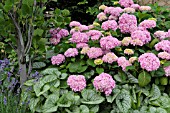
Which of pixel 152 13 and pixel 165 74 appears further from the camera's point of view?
pixel 152 13

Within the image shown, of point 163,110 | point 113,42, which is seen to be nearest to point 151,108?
point 163,110

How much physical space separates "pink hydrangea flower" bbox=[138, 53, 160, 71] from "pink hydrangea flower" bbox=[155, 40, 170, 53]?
216 mm

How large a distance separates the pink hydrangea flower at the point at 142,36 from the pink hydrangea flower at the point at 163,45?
0.10 meters

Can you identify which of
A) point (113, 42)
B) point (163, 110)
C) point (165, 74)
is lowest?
point (163, 110)

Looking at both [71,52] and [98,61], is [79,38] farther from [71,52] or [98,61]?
[98,61]

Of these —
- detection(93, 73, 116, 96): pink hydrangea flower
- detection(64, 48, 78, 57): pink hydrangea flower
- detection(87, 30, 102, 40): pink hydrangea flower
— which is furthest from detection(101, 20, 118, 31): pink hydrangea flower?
detection(93, 73, 116, 96): pink hydrangea flower

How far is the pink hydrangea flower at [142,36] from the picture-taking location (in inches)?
98.7

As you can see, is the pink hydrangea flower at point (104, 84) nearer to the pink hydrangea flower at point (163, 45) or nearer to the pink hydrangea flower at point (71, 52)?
the pink hydrangea flower at point (71, 52)

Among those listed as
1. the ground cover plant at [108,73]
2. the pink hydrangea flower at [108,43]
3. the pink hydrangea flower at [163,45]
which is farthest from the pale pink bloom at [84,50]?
the pink hydrangea flower at [163,45]

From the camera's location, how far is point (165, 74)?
229 cm

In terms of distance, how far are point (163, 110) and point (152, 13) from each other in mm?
1202

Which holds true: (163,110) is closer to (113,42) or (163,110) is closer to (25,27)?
(113,42)

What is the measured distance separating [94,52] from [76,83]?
33 centimetres

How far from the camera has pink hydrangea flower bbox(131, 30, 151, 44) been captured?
8.22 feet
